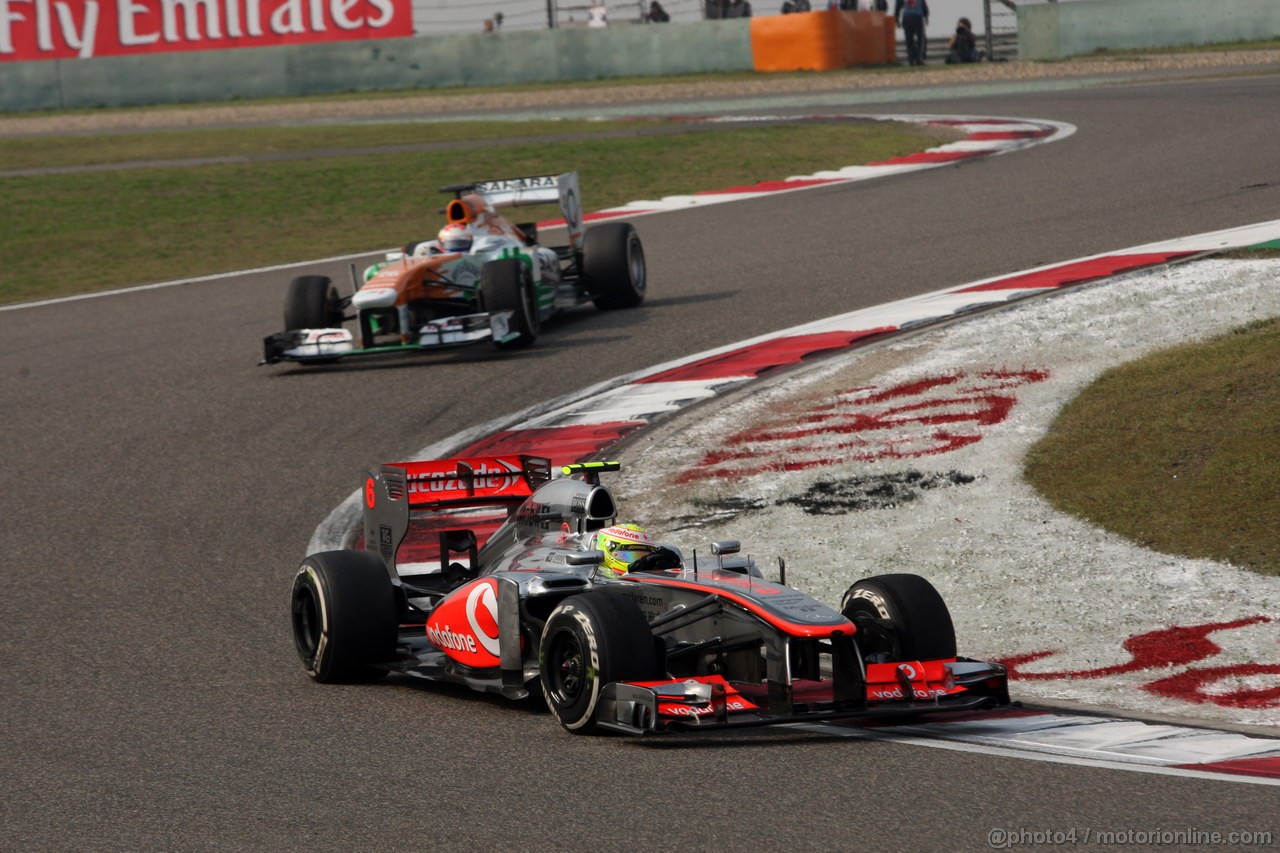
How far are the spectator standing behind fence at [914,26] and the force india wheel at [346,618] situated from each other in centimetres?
3102

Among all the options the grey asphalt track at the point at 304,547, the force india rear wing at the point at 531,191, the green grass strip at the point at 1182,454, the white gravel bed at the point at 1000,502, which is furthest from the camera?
the force india rear wing at the point at 531,191

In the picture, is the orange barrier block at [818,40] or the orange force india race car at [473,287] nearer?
the orange force india race car at [473,287]

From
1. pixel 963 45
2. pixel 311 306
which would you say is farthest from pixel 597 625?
pixel 963 45

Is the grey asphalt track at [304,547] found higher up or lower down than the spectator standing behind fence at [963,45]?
lower down

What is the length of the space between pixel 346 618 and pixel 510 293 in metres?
7.55

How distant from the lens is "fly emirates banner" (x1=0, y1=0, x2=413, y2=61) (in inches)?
1521

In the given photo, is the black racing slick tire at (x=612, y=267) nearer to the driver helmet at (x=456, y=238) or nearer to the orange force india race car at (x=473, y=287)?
the orange force india race car at (x=473, y=287)

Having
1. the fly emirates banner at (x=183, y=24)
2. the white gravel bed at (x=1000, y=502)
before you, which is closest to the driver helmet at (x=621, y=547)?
the white gravel bed at (x=1000, y=502)

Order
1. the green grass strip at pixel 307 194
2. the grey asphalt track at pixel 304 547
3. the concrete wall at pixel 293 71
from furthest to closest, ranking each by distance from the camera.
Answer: the concrete wall at pixel 293 71, the green grass strip at pixel 307 194, the grey asphalt track at pixel 304 547

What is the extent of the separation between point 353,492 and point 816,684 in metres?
5.10

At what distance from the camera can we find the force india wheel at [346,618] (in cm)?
757

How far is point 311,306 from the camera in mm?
15156

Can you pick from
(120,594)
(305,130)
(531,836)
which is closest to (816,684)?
(531,836)

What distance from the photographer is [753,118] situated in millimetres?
29391
